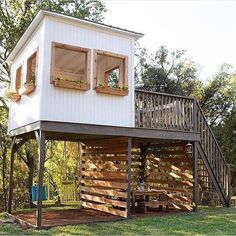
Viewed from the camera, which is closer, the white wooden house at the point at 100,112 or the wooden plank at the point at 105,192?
the white wooden house at the point at 100,112

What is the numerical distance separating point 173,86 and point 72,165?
652 cm

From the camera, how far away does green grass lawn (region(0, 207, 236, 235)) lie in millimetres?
6922

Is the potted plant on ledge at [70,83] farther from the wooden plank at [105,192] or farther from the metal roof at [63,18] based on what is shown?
the wooden plank at [105,192]

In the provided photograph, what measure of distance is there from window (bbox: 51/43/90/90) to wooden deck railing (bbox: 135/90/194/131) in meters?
1.66

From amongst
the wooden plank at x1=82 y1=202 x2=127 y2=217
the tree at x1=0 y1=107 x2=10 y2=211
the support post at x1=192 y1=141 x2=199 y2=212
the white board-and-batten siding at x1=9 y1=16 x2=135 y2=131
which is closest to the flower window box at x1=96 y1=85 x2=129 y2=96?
the white board-and-batten siding at x1=9 y1=16 x2=135 y2=131

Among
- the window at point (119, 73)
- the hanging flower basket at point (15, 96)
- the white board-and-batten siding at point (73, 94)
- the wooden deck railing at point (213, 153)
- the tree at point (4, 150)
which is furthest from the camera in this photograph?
the tree at point (4, 150)

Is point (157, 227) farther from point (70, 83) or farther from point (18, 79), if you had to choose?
point (18, 79)

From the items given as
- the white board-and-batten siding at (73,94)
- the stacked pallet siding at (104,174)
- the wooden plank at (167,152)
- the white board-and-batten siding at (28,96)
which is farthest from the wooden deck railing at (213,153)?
the white board-and-batten siding at (28,96)

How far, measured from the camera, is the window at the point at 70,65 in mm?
8141

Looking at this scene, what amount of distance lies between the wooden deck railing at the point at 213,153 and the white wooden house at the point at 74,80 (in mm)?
2500

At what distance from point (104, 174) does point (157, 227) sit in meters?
3.46

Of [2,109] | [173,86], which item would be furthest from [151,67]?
[2,109]

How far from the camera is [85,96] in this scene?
846cm

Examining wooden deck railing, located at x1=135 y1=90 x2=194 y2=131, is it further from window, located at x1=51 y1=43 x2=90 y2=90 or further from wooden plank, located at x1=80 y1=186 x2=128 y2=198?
Result: wooden plank, located at x1=80 y1=186 x2=128 y2=198
